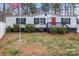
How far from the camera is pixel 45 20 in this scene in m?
5.06

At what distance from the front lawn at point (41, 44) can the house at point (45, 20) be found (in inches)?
4.8

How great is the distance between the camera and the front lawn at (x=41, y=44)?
5.03m

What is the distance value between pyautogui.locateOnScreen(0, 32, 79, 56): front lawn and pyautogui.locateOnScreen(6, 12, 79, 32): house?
4.8 inches

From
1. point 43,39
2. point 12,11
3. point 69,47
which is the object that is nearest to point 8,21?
point 12,11

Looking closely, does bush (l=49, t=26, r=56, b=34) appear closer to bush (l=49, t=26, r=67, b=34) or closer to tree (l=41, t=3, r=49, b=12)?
bush (l=49, t=26, r=67, b=34)

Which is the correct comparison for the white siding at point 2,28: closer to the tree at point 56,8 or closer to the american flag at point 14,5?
the american flag at point 14,5

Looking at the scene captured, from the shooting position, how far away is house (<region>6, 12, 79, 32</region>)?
16.5ft

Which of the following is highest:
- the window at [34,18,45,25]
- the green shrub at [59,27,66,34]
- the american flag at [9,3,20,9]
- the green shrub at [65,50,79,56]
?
the american flag at [9,3,20,9]

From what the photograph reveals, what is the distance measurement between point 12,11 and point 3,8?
146 millimetres

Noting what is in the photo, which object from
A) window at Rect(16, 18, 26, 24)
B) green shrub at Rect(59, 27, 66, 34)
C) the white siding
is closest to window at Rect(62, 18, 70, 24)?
green shrub at Rect(59, 27, 66, 34)

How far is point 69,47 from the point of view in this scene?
504 centimetres

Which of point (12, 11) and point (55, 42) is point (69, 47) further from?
point (12, 11)

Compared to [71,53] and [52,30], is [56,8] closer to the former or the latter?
[52,30]

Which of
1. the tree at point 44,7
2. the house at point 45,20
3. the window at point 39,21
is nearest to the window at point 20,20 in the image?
the house at point 45,20
